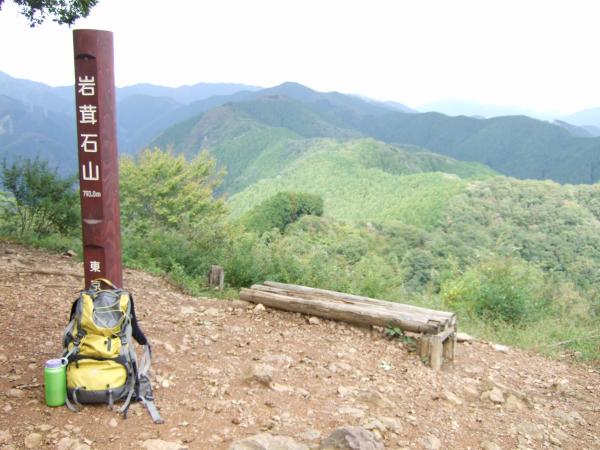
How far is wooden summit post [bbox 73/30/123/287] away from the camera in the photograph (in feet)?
11.0

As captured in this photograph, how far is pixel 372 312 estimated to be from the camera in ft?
17.4

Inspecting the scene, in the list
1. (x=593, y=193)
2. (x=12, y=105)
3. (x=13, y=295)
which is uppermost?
(x=12, y=105)

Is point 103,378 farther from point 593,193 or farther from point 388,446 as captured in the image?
point 593,193

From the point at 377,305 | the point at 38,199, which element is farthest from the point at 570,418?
the point at 38,199

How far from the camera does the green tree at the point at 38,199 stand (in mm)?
9914

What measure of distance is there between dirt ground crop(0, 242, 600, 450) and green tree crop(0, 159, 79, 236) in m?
4.36

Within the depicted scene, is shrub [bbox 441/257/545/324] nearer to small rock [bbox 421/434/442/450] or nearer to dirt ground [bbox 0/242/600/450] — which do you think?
dirt ground [bbox 0/242/600/450]

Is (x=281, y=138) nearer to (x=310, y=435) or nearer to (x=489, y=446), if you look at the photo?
(x=489, y=446)

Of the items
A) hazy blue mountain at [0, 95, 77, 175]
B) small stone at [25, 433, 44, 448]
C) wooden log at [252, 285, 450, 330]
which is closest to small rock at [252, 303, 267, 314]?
wooden log at [252, 285, 450, 330]

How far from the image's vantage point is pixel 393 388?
13.8 feet

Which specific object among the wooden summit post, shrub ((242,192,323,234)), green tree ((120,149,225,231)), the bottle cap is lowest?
shrub ((242,192,323,234))

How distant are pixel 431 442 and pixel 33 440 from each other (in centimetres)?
247

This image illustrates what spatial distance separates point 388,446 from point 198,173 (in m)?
23.5

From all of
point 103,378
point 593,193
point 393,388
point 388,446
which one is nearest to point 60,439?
point 103,378
